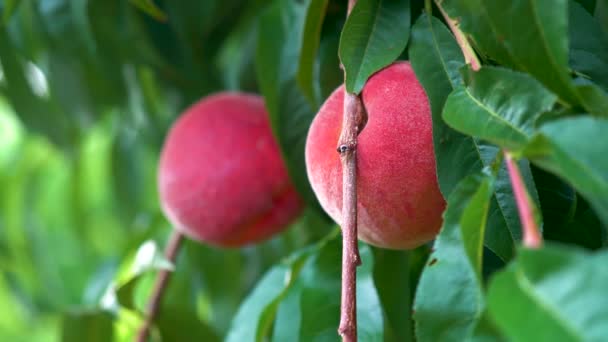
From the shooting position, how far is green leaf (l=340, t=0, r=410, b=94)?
603 millimetres

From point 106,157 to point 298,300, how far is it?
783mm

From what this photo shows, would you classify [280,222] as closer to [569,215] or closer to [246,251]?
[246,251]

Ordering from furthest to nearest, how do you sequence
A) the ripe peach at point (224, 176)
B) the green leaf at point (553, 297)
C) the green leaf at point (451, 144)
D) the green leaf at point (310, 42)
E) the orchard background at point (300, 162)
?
1. the ripe peach at point (224, 176)
2. the green leaf at point (310, 42)
3. the green leaf at point (451, 144)
4. the orchard background at point (300, 162)
5. the green leaf at point (553, 297)

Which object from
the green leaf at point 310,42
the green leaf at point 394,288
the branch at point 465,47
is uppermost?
the branch at point 465,47

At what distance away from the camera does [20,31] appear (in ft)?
3.62

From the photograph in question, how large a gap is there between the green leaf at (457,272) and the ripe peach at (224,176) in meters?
0.54

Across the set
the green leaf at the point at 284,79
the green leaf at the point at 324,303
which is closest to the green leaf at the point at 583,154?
the green leaf at the point at 324,303

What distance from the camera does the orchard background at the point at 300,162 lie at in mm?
425

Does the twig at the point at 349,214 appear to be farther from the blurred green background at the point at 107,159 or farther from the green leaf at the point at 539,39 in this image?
the blurred green background at the point at 107,159

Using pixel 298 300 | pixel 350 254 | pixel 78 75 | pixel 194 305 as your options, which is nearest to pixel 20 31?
pixel 78 75

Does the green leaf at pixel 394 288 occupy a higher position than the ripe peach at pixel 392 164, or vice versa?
the ripe peach at pixel 392 164

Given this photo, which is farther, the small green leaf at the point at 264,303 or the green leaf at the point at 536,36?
the small green leaf at the point at 264,303

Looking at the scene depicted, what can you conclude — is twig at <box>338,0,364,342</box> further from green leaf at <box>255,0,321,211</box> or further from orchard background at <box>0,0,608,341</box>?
green leaf at <box>255,0,321,211</box>

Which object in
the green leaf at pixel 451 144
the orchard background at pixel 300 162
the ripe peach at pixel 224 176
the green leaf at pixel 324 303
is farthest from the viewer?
the ripe peach at pixel 224 176
